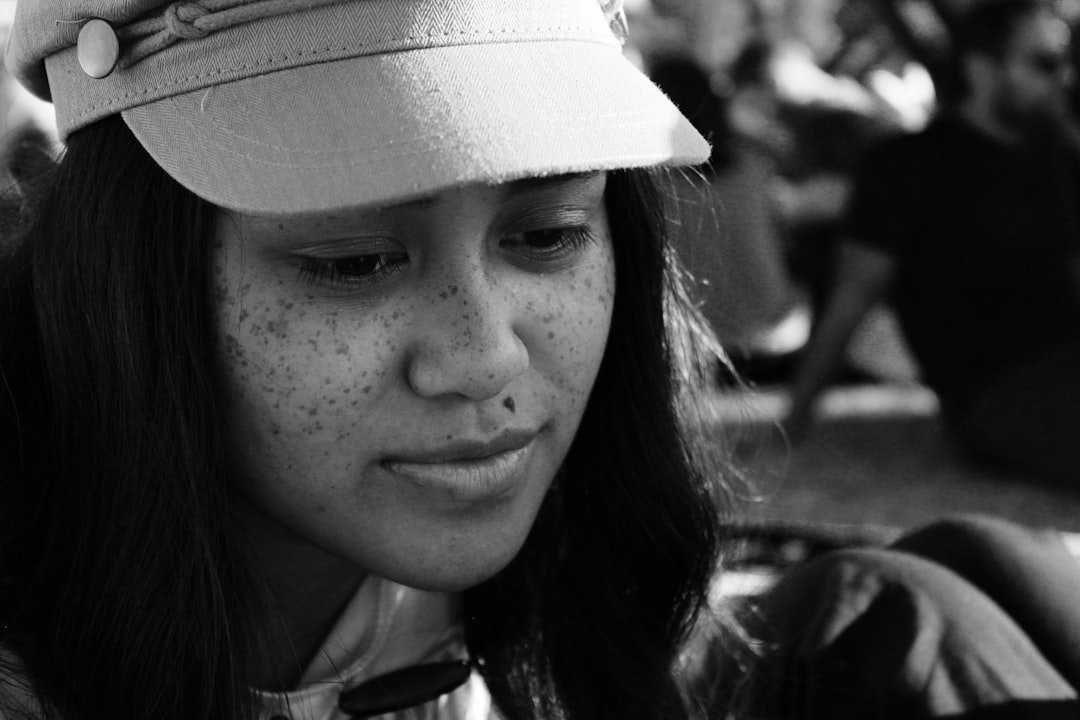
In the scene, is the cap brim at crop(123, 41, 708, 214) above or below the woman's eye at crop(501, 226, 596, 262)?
above

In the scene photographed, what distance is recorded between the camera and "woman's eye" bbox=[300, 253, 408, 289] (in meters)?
1.05

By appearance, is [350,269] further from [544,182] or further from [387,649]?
[387,649]

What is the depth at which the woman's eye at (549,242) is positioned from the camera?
1.14 m

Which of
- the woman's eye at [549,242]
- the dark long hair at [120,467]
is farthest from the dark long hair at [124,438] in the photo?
the woman's eye at [549,242]

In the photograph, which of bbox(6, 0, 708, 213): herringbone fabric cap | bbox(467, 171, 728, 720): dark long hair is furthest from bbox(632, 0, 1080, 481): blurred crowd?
bbox(6, 0, 708, 213): herringbone fabric cap

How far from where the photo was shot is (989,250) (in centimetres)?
255

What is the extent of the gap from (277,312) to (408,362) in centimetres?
12

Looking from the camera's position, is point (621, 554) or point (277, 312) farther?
point (621, 554)

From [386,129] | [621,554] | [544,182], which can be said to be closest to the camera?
[386,129]

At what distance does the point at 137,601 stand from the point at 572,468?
563 mm

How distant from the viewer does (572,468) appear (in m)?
1.50

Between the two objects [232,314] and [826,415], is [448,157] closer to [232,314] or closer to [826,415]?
[232,314]

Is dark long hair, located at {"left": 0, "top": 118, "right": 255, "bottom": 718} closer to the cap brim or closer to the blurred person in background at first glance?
the cap brim

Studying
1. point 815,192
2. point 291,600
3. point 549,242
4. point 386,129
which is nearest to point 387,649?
point 291,600
